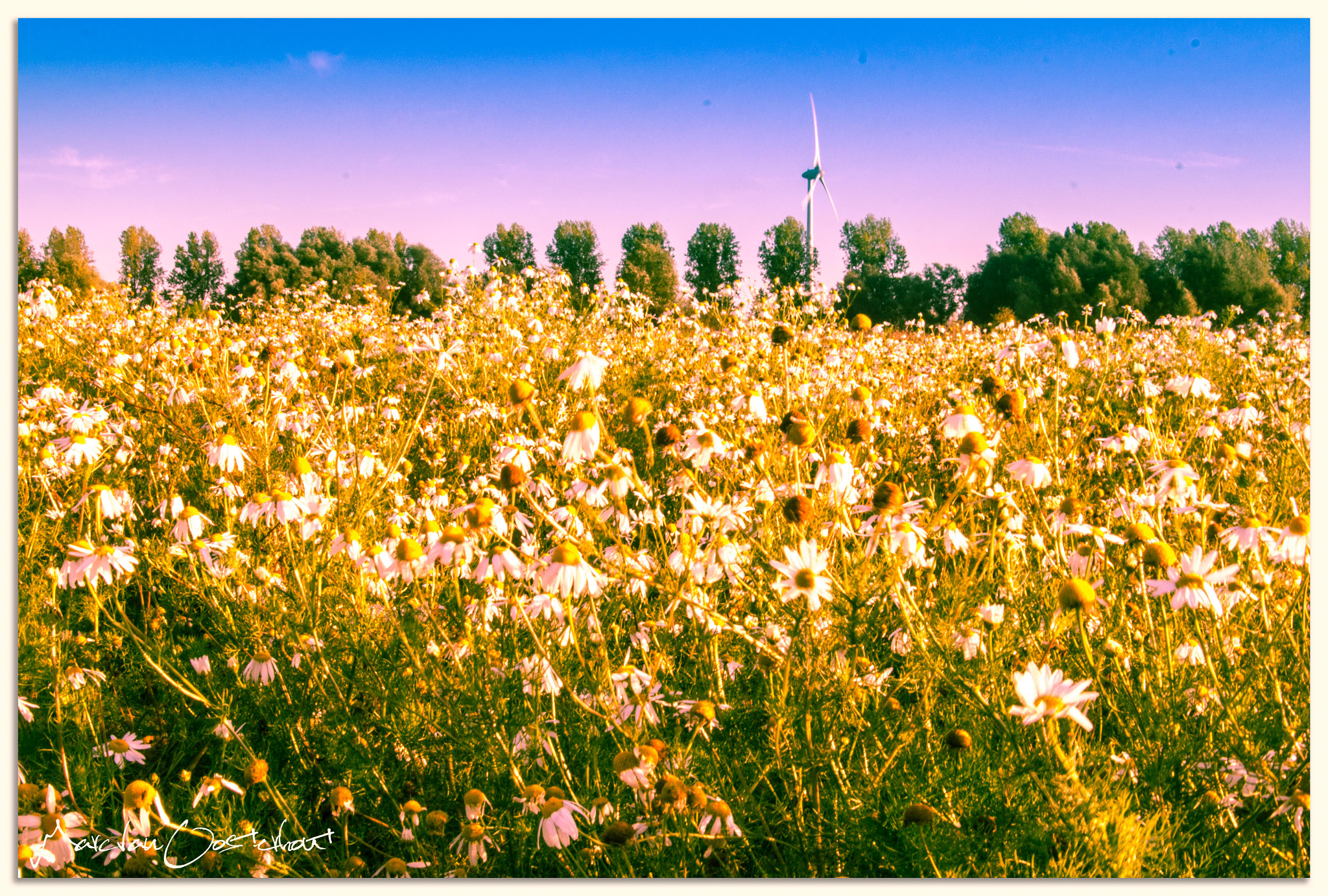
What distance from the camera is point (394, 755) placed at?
1954mm

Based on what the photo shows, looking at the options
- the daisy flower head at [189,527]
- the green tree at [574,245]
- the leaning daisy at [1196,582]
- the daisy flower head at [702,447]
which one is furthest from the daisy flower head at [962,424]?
the green tree at [574,245]

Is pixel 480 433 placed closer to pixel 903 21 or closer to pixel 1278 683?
pixel 903 21

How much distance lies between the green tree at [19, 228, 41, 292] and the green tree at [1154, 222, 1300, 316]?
15.2ft

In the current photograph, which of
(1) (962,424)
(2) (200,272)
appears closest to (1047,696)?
(1) (962,424)

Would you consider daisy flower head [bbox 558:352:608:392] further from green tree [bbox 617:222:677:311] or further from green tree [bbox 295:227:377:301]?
green tree [bbox 295:227:377:301]

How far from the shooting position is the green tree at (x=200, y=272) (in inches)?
420

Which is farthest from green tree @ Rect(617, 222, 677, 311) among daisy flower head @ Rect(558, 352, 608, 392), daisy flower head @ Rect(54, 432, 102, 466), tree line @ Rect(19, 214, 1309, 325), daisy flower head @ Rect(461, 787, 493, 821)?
daisy flower head @ Rect(461, 787, 493, 821)

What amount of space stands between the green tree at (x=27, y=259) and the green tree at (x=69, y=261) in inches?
1.7

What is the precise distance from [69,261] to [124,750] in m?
4.50

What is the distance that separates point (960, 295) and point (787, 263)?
1666cm

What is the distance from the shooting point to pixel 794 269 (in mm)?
18641

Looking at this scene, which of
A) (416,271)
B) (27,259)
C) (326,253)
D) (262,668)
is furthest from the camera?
(326,253)

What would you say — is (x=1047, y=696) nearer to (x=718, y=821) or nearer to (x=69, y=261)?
(x=718, y=821)
